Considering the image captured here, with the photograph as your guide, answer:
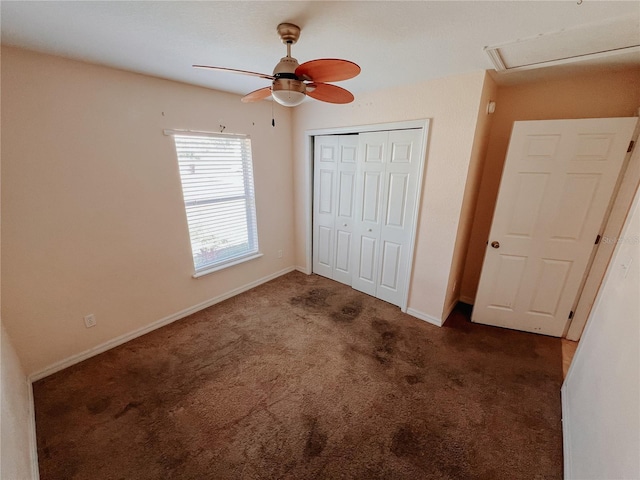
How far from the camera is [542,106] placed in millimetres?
2330

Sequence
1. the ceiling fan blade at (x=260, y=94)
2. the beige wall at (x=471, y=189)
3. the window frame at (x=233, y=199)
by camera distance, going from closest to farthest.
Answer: the ceiling fan blade at (x=260, y=94), the beige wall at (x=471, y=189), the window frame at (x=233, y=199)

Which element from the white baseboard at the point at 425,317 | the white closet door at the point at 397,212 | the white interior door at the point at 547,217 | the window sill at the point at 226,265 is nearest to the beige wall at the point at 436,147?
the white baseboard at the point at 425,317

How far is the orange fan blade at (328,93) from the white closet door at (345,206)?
1.45 m

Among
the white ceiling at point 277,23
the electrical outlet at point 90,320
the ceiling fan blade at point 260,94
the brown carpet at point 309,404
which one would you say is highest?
the white ceiling at point 277,23

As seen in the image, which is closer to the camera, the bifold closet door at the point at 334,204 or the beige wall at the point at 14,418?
the beige wall at the point at 14,418

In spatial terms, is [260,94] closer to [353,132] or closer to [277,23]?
[277,23]

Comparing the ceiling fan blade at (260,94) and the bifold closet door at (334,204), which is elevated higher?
the ceiling fan blade at (260,94)

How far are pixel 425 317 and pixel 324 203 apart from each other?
74.0 inches

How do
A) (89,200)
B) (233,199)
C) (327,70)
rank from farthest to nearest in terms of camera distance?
(233,199), (89,200), (327,70)

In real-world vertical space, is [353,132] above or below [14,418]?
above

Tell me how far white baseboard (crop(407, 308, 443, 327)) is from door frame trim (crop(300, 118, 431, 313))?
0.23 ft

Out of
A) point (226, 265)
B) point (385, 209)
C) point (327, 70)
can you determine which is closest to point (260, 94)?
point (327, 70)

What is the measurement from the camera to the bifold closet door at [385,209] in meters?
2.61

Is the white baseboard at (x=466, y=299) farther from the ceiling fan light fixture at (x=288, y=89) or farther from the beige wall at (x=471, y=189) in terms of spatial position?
the ceiling fan light fixture at (x=288, y=89)
